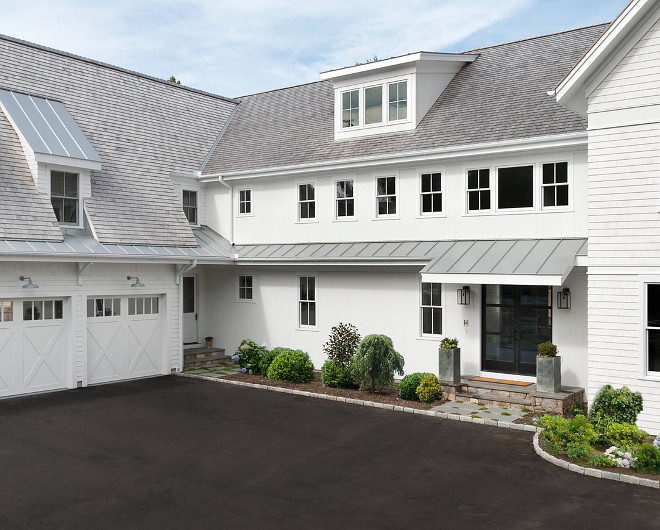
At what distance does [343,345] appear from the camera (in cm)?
1691

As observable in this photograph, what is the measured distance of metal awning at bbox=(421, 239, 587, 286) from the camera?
1366 centimetres

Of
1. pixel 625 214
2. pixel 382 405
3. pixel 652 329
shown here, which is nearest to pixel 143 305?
Result: pixel 382 405

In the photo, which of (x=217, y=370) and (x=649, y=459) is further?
(x=217, y=370)

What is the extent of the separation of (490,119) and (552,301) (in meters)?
5.15

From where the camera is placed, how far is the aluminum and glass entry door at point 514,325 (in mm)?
15117

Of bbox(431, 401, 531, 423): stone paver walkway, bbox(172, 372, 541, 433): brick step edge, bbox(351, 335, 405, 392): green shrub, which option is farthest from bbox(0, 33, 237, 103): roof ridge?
bbox(431, 401, 531, 423): stone paver walkway

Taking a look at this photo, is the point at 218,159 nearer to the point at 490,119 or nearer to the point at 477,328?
the point at 490,119

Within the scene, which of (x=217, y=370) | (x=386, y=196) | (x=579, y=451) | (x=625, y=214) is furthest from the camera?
(x=217, y=370)

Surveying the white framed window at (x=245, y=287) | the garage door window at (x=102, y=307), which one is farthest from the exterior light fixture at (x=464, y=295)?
the garage door window at (x=102, y=307)

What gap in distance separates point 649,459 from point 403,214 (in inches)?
370

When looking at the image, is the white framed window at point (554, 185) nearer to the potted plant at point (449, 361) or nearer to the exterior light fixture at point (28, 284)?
the potted plant at point (449, 361)

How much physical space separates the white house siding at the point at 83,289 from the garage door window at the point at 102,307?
0.84 ft

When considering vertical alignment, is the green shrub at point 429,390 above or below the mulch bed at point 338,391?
above

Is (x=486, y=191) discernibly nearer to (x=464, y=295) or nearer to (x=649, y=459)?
(x=464, y=295)
